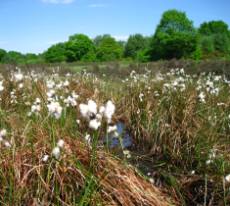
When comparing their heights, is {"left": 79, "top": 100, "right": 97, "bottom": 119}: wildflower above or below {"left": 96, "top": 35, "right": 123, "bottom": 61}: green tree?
below

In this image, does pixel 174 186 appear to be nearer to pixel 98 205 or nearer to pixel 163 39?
pixel 98 205

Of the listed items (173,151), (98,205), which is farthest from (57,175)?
(173,151)

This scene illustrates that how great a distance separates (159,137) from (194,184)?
1.56 m

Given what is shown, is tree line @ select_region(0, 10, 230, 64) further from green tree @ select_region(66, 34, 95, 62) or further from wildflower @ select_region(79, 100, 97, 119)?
wildflower @ select_region(79, 100, 97, 119)

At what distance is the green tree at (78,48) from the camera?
82537 mm

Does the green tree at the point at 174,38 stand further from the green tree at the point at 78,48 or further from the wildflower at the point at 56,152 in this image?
the wildflower at the point at 56,152

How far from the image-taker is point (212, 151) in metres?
5.03

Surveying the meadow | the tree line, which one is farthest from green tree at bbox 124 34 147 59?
the meadow

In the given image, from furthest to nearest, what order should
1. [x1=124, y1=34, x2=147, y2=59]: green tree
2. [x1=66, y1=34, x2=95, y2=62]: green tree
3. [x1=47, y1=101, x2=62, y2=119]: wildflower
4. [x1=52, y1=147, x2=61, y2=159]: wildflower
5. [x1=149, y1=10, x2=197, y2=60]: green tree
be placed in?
[x1=66, y1=34, x2=95, y2=62]: green tree
[x1=124, y1=34, x2=147, y2=59]: green tree
[x1=149, y1=10, x2=197, y2=60]: green tree
[x1=47, y1=101, x2=62, y2=119]: wildflower
[x1=52, y1=147, x2=61, y2=159]: wildflower

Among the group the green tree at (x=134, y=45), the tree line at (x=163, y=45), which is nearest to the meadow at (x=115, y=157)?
the tree line at (x=163, y=45)

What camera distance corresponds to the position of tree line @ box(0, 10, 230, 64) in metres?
64.4

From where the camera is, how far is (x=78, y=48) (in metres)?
82.8

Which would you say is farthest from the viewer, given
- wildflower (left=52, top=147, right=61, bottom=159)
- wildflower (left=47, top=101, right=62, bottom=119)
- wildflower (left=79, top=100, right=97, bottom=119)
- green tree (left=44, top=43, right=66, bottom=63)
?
green tree (left=44, top=43, right=66, bottom=63)

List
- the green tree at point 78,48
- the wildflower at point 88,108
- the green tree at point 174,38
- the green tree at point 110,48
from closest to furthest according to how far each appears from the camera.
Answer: the wildflower at point 88,108
the green tree at point 174,38
the green tree at point 110,48
the green tree at point 78,48
